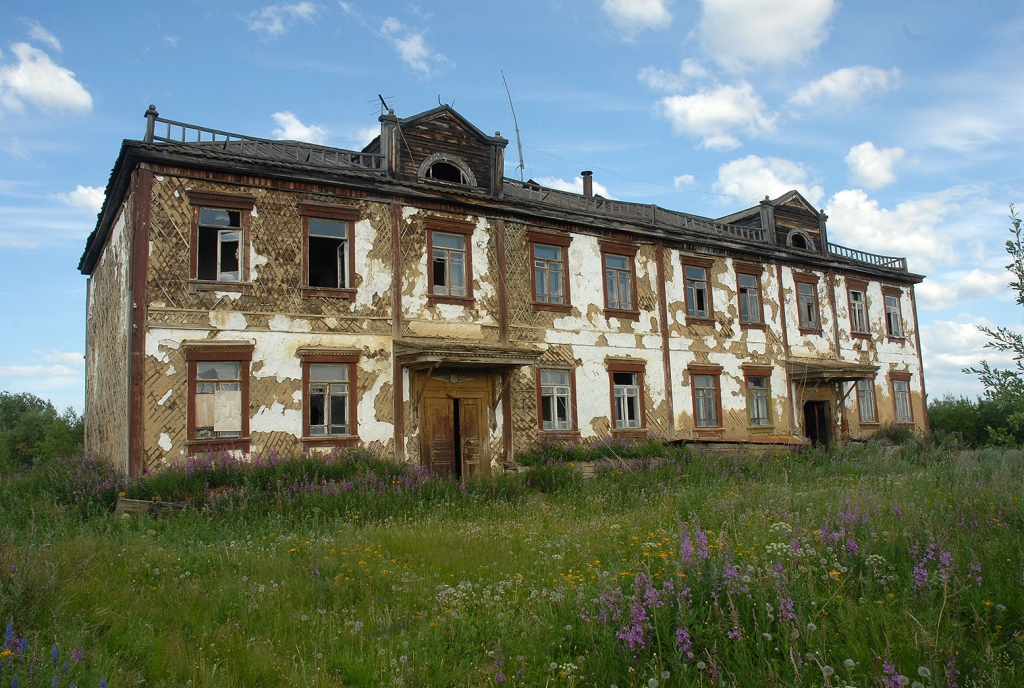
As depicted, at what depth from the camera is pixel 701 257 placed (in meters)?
22.6

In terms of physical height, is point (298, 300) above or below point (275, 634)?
above

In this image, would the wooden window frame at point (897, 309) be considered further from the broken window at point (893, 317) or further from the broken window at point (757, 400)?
the broken window at point (757, 400)

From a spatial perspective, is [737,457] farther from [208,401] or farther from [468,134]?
[208,401]

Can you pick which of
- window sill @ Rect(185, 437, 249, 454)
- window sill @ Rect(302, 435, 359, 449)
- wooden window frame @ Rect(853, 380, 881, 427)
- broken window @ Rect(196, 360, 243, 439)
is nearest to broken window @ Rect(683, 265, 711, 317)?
wooden window frame @ Rect(853, 380, 881, 427)

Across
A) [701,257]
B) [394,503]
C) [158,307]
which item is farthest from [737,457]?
[158,307]

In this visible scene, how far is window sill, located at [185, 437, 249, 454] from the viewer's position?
14.2 m

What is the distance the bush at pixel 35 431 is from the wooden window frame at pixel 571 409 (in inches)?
496

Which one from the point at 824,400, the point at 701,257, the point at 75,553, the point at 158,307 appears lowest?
the point at 75,553

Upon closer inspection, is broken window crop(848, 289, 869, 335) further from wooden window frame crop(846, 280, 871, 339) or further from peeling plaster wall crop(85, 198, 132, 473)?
peeling plaster wall crop(85, 198, 132, 473)

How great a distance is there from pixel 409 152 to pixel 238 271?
505cm

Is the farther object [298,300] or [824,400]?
[824,400]

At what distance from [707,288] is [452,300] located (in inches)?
351

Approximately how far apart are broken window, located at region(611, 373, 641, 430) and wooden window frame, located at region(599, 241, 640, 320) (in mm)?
1672

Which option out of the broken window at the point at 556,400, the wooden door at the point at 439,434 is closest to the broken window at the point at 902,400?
the broken window at the point at 556,400
